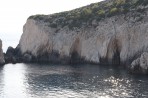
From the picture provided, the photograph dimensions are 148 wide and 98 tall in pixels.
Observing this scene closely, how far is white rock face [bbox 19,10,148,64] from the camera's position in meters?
115

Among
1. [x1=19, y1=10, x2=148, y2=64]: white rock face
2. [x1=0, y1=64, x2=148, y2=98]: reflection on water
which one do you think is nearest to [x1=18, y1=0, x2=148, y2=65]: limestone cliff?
[x1=19, y1=10, x2=148, y2=64]: white rock face

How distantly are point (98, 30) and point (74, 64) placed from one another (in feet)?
47.7

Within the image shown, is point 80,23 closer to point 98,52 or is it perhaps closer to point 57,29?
point 57,29

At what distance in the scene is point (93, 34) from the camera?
135500 millimetres

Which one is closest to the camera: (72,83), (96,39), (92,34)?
(72,83)

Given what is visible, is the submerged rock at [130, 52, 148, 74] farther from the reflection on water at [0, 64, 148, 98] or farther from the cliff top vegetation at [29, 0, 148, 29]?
the cliff top vegetation at [29, 0, 148, 29]

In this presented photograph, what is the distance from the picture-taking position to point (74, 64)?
134m

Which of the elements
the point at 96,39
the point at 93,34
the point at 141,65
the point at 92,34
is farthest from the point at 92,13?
the point at 141,65

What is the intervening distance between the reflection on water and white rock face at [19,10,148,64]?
7.75m

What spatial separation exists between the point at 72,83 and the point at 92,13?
198 ft

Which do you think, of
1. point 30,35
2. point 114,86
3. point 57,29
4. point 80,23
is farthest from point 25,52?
point 114,86

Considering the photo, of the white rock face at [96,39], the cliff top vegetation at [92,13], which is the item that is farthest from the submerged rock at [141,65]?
the cliff top vegetation at [92,13]

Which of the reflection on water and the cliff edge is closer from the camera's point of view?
the reflection on water

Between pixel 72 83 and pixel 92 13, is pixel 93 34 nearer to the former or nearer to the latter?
pixel 92 13
